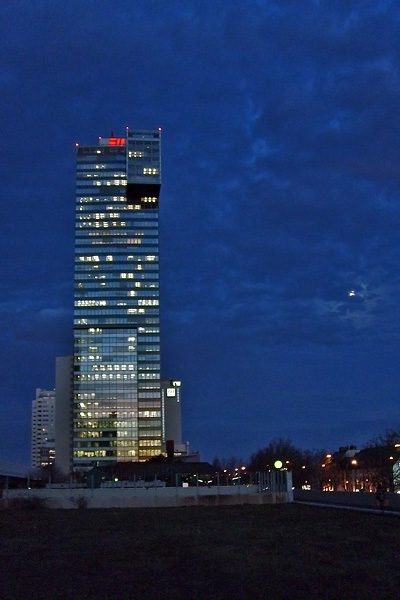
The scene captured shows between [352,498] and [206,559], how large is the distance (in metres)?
42.3

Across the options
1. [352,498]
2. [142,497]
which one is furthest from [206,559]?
[142,497]

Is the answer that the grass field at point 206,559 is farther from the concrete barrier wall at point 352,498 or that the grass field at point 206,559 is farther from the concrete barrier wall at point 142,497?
the concrete barrier wall at point 142,497

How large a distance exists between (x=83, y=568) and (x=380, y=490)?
3230 cm

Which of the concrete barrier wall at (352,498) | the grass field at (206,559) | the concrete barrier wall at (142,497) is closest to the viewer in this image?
the grass field at (206,559)

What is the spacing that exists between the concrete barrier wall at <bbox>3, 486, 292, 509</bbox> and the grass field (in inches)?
868

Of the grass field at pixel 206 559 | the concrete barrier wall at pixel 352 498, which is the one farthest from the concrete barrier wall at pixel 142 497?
the grass field at pixel 206 559

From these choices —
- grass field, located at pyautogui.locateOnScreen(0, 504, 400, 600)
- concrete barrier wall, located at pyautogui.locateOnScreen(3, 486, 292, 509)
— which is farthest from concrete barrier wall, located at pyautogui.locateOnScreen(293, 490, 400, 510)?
grass field, located at pyautogui.locateOnScreen(0, 504, 400, 600)

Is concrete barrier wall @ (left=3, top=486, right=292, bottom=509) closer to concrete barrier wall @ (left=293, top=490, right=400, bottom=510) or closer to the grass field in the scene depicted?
concrete barrier wall @ (left=293, top=490, right=400, bottom=510)

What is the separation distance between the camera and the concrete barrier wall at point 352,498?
54156mm

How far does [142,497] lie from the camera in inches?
2815

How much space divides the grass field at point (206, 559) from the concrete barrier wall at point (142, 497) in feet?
72.4

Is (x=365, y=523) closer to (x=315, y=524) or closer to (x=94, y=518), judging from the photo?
(x=315, y=524)

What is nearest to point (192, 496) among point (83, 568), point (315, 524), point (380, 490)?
point (380, 490)

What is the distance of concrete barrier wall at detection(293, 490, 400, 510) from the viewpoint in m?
54.2
